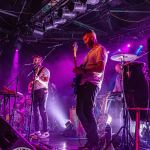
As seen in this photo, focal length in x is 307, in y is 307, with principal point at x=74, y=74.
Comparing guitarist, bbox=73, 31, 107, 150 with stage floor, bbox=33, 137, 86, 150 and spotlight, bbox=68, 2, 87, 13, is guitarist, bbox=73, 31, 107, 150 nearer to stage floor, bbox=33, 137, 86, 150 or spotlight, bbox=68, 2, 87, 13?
stage floor, bbox=33, 137, 86, 150

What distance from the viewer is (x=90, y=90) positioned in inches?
225

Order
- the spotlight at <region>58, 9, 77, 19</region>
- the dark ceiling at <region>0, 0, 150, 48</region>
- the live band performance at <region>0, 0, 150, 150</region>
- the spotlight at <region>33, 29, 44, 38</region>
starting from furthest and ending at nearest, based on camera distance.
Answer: the spotlight at <region>33, 29, 44, 38</region>, the dark ceiling at <region>0, 0, 150, 48</region>, the spotlight at <region>58, 9, 77, 19</region>, the live band performance at <region>0, 0, 150, 150</region>

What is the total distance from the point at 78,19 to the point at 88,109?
25.2 feet

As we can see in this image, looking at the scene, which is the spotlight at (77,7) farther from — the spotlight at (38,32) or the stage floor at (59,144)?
the stage floor at (59,144)

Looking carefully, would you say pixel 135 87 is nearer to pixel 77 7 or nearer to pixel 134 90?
pixel 134 90

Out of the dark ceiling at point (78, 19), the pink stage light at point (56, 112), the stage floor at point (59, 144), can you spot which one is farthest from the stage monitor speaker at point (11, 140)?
the pink stage light at point (56, 112)

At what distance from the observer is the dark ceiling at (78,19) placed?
10694 mm

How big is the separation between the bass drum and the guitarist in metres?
0.64

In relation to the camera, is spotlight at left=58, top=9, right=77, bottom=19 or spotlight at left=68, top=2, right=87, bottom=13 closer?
spotlight at left=68, top=2, right=87, bottom=13

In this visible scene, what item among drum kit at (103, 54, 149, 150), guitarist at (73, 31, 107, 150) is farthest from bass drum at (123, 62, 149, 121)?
guitarist at (73, 31, 107, 150)

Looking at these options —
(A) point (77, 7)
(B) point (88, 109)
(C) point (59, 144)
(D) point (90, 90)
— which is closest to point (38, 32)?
(A) point (77, 7)

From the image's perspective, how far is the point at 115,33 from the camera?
1255 centimetres

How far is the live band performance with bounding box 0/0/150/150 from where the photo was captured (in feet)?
17.5

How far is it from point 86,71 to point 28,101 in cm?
749
